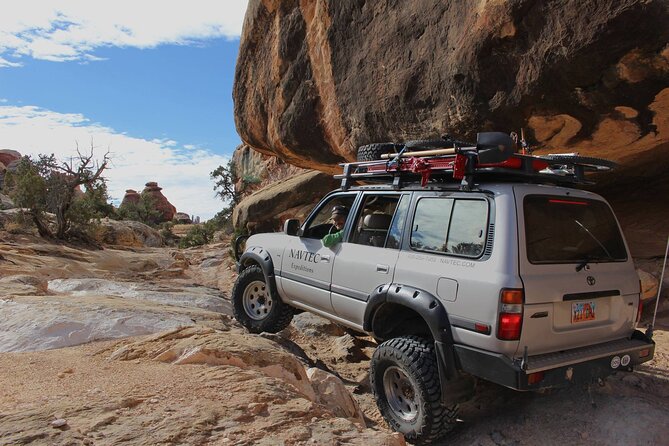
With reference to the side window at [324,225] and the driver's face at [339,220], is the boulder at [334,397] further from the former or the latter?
the side window at [324,225]

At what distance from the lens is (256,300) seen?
19.7 ft

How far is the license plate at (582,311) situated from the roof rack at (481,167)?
971 millimetres

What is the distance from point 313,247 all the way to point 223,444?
2.68 m

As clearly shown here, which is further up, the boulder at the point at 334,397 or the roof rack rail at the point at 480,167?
the roof rack rail at the point at 480,167

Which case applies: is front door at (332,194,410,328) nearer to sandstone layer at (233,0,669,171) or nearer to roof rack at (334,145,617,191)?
roof rack at (334,145,617,191)

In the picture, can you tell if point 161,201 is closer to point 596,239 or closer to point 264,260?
point 264,260

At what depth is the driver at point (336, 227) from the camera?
4645 millimetres

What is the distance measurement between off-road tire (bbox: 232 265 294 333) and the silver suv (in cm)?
131

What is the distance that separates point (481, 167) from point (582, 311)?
4.01ft

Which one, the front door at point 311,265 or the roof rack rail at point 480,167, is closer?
the roof rack rail at point 480,167

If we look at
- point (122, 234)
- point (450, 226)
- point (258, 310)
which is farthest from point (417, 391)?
point (122, 234)

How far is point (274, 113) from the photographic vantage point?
10.4 m

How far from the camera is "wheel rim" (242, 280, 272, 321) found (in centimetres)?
585

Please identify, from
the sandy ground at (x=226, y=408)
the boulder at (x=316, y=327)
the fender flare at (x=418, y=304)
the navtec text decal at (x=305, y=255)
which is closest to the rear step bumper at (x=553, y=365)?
the fender flare at (x=418, y=304)
